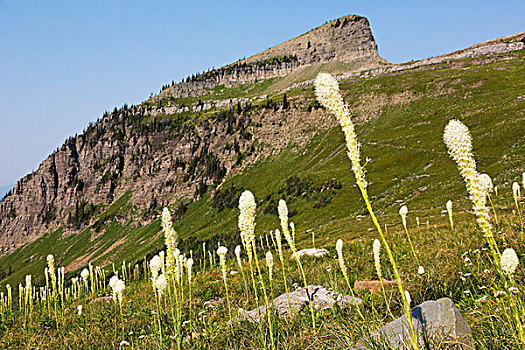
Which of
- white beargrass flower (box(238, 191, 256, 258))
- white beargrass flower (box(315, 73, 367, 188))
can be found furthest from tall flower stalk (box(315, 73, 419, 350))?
white beargrass flower (box(238, 191, 256, 258))

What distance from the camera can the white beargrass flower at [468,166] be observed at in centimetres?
367

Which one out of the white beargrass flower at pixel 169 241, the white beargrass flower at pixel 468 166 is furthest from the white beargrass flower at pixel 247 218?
the white beargrass flower at pixel 468 166

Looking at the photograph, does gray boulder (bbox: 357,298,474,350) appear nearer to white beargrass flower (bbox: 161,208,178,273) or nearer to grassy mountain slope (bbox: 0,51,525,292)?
white beargrass flower (bbox: 161,208,178,273)

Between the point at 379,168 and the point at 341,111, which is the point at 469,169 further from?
the point at 379,168

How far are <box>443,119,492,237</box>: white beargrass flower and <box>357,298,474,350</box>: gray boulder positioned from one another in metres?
1.62

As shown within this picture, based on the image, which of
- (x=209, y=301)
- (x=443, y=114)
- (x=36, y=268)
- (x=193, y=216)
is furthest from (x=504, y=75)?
(x=36, y=268)

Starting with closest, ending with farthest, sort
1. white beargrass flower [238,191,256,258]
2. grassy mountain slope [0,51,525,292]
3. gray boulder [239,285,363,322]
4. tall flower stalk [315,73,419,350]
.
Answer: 1. tall flower stalk [315,73,419,350]
2. white beargrass flower [238,191,256,258]
3. gray boulder [239,285,363,322]
4. grassy mountain slope [0,51,525,292]

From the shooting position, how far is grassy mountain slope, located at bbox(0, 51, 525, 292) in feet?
214

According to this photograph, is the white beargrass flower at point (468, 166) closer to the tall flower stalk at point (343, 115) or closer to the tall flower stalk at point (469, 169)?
the tall flower stalk at point (469, 169)

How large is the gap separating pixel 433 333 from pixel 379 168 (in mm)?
94547

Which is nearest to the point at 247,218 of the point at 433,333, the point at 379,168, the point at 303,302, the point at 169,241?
the point at 169,241

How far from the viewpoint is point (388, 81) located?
168 metres

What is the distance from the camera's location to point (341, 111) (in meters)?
3.93

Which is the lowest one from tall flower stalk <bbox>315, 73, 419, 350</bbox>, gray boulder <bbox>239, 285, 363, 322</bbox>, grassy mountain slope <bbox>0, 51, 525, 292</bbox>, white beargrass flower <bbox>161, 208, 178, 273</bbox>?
gray boulder <bbox>239, 285, 363, 322</bbox>
